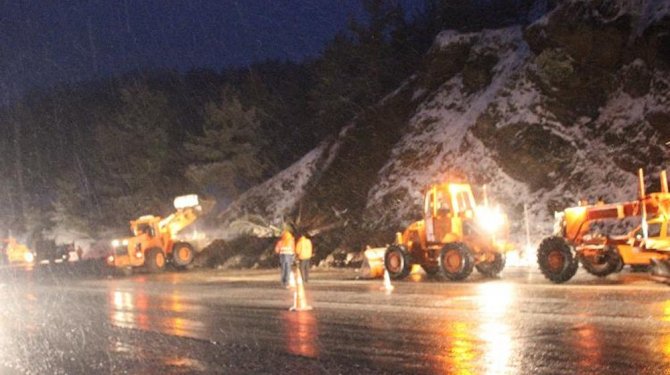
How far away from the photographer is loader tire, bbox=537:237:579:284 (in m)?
20.2

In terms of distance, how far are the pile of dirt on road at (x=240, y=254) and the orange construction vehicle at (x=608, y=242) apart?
723 inches

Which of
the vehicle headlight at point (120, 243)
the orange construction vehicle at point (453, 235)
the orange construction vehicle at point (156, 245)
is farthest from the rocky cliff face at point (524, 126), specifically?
the vehicle headlight at point (120, 243)

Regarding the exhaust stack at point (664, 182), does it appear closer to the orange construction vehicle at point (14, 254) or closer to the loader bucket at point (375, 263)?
the loader bucket at point (375, 263)

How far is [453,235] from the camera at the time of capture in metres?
23.5

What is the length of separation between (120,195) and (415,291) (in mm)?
45152

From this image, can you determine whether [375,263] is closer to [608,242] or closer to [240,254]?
[608,242]

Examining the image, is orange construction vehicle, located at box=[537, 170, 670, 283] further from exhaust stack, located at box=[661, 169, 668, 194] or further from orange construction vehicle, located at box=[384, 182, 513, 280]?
orange construction vehicle, located at box=[384, 182, 513, 280]

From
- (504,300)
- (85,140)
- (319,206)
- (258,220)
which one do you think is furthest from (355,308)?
(85,140)

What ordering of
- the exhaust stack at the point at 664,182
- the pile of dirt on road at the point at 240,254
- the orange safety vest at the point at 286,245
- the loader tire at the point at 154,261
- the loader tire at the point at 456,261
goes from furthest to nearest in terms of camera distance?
the loader tire at the point at 154,261, the pile of dirt on road at the point at 240,254, the orange safety vest at the point at 286,245, the loader tire at the point at 456,261, the exhaust stack at the point at 664,182

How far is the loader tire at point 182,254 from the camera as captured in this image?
39.8 m

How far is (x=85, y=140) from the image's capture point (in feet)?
319

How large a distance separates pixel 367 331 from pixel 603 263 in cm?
991

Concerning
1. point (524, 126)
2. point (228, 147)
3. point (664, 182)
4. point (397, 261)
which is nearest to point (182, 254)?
point (228, 147)

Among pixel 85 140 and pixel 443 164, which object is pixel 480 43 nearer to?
pixel 443 164
